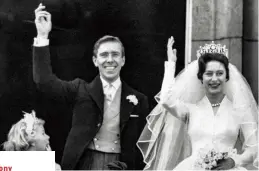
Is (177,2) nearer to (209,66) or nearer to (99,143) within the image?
(209,66)

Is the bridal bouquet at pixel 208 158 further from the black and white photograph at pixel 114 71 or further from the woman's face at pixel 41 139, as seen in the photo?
the woman's face at pixel 41 139

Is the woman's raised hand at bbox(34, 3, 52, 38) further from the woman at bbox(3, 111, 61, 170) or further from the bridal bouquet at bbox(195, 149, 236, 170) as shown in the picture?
the bridal bouquet at bbox(195, 149, 236, 170)

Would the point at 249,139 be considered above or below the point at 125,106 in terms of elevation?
below

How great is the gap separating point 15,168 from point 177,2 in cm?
268

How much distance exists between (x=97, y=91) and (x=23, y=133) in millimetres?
853

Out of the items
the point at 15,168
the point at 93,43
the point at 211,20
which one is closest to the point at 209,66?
the point at 211,20

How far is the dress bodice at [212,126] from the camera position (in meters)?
7.91

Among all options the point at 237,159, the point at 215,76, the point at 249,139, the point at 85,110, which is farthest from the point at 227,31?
the point at 85,110

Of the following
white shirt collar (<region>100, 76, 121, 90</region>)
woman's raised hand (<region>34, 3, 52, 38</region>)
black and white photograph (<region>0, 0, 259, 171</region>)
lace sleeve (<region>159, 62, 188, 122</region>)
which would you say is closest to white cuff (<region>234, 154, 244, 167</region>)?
black and white photograph (<region>0, 0, 259, 171</region>)

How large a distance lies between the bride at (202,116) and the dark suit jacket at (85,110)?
15 centimetres

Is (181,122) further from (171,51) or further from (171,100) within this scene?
(171,51)

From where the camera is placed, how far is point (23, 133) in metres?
8.20

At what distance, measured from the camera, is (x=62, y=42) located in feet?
27.6

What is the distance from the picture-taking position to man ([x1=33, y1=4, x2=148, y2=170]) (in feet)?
27.2
